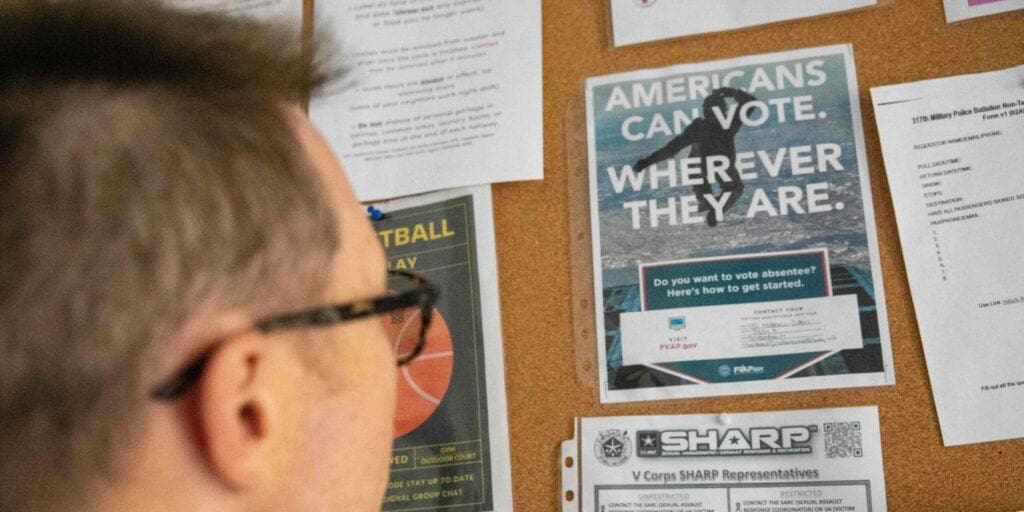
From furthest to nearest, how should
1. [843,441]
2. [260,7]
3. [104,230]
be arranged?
1. [260,7]
2. [843,441]
3. [104,230]

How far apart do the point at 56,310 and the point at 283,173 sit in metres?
0.12

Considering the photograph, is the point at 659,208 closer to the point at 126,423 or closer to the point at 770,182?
the point at 770,182

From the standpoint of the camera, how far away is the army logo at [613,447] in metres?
0.66

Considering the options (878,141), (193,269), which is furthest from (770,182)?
(193,269)

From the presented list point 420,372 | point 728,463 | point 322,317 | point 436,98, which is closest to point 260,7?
point 436,98

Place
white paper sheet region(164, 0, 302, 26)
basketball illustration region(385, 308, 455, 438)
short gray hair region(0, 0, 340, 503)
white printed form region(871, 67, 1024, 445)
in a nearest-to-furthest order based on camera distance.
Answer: short gray hair region(0, 0, 340, 503) → white printed form region(871, 67, 1024, 445) → basketball illustration region(385, 308, 455, 438) → white paper sheet region(164, 0, 302, 26)

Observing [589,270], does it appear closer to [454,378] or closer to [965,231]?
[454,378]

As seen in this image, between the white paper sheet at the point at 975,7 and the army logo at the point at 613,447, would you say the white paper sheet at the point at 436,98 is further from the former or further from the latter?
the white paper sheet at the point at 975,7

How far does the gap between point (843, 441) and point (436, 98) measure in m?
0.47

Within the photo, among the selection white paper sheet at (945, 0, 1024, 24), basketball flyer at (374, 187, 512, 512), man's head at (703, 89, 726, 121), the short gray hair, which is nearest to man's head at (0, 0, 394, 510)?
the short gray hair

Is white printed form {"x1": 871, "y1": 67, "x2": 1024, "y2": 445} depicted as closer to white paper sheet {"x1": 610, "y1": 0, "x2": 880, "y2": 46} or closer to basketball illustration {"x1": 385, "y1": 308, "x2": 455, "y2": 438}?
white paper sheet {"x1": 610, "y1": 0, "x2": 880, "y2": 46}

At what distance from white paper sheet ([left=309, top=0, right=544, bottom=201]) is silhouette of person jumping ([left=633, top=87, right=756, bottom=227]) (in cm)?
12

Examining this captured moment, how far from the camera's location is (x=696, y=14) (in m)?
0.72

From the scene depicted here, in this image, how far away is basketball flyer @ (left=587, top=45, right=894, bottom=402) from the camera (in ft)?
2.08
